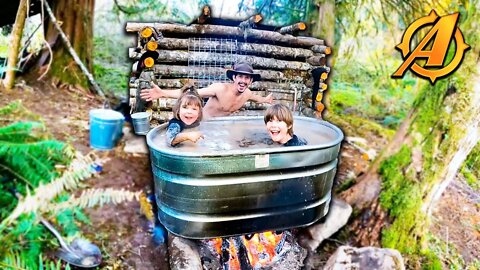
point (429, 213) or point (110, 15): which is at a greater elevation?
point (110, 15)

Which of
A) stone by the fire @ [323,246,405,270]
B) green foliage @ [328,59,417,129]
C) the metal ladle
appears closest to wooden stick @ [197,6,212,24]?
the metal ladle

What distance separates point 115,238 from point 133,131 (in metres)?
0.60

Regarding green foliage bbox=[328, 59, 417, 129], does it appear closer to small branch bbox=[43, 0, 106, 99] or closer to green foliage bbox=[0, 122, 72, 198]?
small branch bbox=[43, 0, 106, 99]

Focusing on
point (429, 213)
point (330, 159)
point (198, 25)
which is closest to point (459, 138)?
point (429, 213)

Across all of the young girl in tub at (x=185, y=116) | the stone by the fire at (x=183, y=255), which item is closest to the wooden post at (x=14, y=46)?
the young girl in tub at (x=185, y=116)

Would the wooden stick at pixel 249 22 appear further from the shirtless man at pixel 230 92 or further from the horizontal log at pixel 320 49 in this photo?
the horizontal log at pixel 320 49

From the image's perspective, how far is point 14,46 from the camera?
1.97m

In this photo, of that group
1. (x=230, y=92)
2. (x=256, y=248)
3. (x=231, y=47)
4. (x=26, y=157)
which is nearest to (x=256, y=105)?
(x=230, y=92)

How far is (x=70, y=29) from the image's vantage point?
218cm

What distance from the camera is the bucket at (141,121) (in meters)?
1.77

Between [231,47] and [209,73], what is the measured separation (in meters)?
0.18

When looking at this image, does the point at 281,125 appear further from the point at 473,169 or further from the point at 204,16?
the point at 473,169

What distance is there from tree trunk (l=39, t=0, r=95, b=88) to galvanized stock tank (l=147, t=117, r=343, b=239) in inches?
32.9

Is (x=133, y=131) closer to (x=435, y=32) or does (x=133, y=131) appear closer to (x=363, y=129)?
(x=435, y=32)
